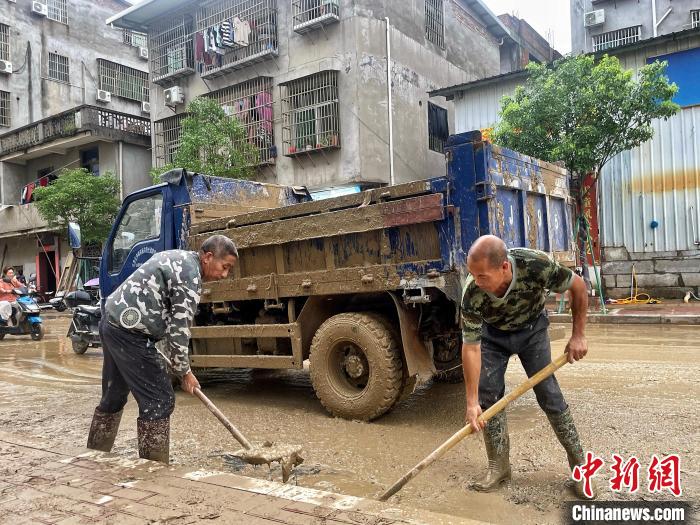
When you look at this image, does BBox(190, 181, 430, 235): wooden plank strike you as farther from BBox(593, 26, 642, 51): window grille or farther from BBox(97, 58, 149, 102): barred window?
BBox(97, 58, 149, 102): barred window

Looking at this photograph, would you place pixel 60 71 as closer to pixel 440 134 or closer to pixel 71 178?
pixel 71 178

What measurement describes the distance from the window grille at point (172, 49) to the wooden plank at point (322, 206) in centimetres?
1522

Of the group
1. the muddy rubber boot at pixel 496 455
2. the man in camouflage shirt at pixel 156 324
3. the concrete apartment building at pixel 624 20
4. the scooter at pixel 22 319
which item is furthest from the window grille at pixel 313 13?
the muddy rubber boot at pixel 496 455

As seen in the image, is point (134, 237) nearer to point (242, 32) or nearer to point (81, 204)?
point (242, 32)

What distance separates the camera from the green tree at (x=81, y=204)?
19.7 m

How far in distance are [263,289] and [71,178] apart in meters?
17.5

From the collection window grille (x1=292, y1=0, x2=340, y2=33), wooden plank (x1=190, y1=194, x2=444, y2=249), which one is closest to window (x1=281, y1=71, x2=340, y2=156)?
window grille (x1=292, y1=0, x2=340, y2=33)

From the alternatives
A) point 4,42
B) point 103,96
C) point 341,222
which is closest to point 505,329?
point 341,222

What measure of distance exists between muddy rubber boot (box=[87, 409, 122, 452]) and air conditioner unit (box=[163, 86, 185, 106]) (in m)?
17.6

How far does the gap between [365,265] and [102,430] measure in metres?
2.35

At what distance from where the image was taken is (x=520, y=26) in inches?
968

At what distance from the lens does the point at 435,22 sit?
1905cm

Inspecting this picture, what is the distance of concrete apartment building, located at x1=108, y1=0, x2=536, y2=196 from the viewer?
15.8 meters

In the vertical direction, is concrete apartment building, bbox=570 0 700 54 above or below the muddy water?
above
